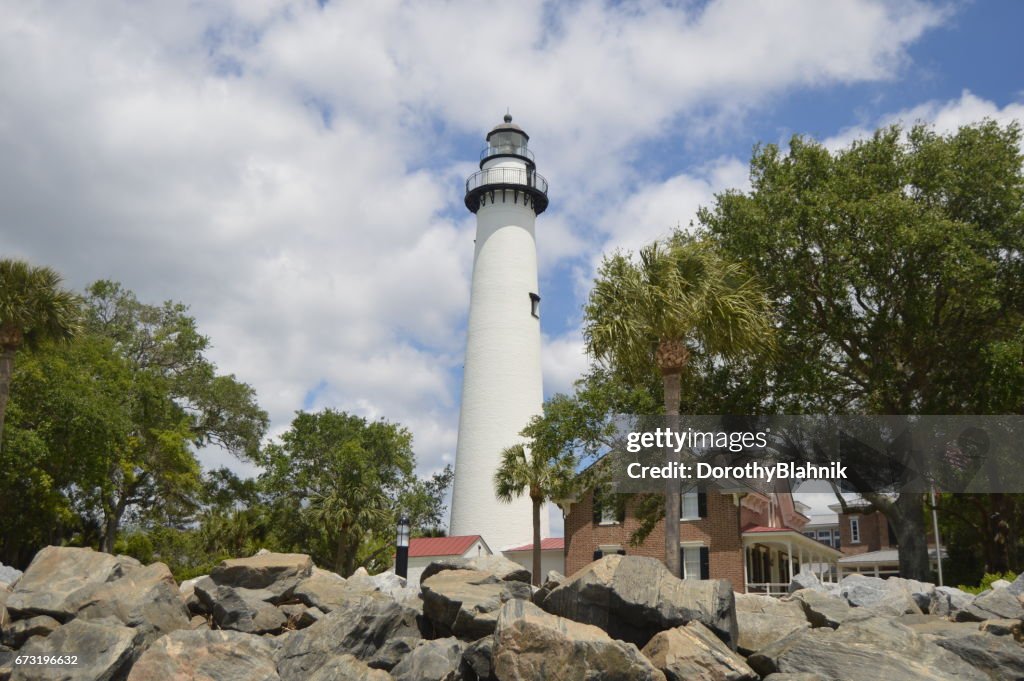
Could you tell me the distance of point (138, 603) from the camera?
1573 cm

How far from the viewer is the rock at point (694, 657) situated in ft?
40.1

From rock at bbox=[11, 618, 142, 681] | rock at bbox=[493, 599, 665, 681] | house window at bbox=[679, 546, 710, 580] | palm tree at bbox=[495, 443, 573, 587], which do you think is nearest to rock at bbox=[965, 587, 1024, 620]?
rock at bbox=[493, 599, 665, 681]

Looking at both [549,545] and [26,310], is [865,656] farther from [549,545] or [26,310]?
[549,545]

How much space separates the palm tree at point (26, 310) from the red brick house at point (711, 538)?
63.7ft

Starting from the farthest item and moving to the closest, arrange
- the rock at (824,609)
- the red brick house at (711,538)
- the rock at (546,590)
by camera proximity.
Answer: the red brick house at (711,538) < the rock at (824,609) < the rock at (546,590)

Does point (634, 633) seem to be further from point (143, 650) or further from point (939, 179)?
point (939, 179)

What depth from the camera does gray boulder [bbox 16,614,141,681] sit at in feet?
43.6

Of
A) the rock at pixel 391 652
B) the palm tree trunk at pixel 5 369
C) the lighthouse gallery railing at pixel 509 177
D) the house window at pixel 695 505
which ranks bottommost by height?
the rock at pixel 391 652

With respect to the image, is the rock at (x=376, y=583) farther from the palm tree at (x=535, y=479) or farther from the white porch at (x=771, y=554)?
the white porch at (x=771, y=554)

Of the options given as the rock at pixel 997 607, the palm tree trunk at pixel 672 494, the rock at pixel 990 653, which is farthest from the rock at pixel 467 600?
the rock at pixel 997 607

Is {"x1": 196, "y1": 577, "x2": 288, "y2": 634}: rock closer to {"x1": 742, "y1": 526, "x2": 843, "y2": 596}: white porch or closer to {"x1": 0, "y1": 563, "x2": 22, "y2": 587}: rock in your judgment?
{"x1": 0, "y1": 563, "x2": 22, "y2": 587}: rock

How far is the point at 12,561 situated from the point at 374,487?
1693 centimetres

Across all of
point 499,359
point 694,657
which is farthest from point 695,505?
point 694,657

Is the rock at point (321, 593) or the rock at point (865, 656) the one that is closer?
the rock at point (865, 656)
